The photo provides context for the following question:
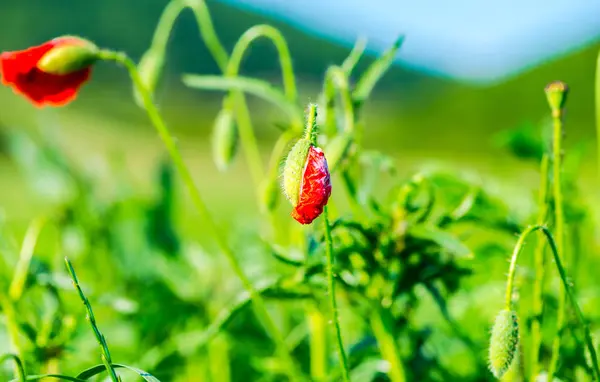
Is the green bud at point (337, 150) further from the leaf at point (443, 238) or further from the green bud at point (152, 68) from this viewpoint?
the green bud at point (152, 68)

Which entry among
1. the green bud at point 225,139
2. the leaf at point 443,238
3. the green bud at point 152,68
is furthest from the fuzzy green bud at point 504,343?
the green bud at point 152,68

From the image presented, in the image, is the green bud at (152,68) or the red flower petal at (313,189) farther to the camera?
the green bud at (152,68)

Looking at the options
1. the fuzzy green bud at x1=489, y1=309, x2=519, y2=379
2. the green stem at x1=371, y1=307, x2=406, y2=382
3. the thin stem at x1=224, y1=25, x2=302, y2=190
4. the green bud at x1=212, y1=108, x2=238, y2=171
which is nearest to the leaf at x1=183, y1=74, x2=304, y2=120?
the thin stem at x1=224, y1=25, x2=302, y2=190

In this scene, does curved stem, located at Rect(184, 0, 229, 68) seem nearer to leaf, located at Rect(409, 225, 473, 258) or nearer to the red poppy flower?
the red poppy flower

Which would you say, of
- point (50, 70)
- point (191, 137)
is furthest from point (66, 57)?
point (191, 137)

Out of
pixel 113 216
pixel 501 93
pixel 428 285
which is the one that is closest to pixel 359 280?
pixel 428 285

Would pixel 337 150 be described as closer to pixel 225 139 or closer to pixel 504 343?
pixel 504 343
